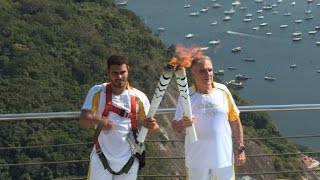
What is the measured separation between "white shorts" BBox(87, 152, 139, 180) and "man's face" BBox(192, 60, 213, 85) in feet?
1.84

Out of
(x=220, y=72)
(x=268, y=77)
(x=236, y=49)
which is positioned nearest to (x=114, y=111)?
(x=268, y=77)

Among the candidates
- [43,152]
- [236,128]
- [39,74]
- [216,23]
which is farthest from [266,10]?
[236,128]

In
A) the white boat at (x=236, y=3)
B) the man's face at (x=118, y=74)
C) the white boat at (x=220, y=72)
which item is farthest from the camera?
the white boat at (x=236, y=3)

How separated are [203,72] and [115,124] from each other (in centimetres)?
55

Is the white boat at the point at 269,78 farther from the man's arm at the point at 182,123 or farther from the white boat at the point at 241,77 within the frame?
the man's arm at the point at 182,123

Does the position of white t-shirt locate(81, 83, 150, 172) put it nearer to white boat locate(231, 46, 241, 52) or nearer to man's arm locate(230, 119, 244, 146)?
man's arm locate(230, 119, 244, 146)

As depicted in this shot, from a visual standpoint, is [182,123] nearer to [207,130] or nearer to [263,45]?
[207,130]

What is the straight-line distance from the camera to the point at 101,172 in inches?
133

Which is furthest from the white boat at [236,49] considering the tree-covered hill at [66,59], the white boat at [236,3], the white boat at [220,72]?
the white boat at [236,3]

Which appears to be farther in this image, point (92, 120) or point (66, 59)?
point (66, 59)

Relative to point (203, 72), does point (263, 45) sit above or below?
below

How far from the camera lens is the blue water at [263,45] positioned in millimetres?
40594

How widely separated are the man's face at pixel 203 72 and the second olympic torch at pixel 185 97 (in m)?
0.19

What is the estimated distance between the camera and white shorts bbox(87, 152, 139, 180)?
11.1 feet
